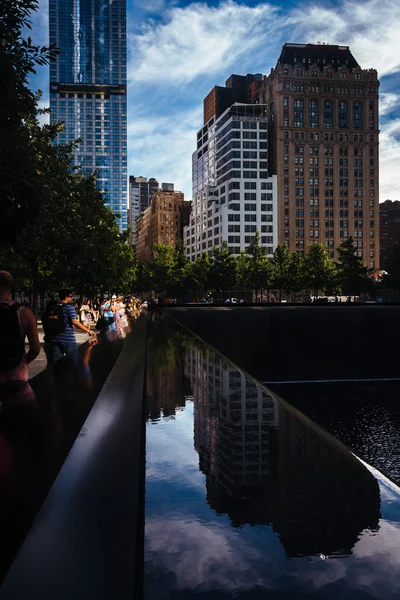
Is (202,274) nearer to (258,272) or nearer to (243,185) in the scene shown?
(258,272)

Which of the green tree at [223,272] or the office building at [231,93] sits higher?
the office building at [231,93]

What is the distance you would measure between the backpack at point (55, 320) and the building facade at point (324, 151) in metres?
135

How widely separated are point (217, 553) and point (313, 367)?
169 feet

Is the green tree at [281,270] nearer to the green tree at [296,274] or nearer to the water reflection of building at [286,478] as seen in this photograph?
the green tree at [296,274]

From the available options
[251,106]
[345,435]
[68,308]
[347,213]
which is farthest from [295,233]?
[68,308]

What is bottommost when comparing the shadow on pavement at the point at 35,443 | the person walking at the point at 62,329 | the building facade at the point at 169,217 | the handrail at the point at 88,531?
the shadow on pavement at the point at 35,443

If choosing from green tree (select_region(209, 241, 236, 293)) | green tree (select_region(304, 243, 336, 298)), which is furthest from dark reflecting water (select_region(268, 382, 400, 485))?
green tree (select_region(304, 243, 336, 298))

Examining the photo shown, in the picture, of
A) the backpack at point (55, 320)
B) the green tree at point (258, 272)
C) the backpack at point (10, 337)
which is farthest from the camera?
the green tree at point (258, 272)

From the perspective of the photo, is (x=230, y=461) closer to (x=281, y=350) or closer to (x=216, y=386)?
(x=216, y=386)

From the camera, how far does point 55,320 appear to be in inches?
403

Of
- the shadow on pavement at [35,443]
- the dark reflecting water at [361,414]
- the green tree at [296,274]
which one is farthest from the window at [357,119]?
the shadow on pavement at [35,443]

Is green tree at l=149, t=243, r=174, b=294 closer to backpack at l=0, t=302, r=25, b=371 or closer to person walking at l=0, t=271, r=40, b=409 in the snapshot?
person walking at l=0, t=271, r=40, b=409

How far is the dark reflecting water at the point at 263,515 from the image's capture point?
2.81 m

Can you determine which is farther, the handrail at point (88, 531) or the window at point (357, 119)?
the window at point (357, 119)
